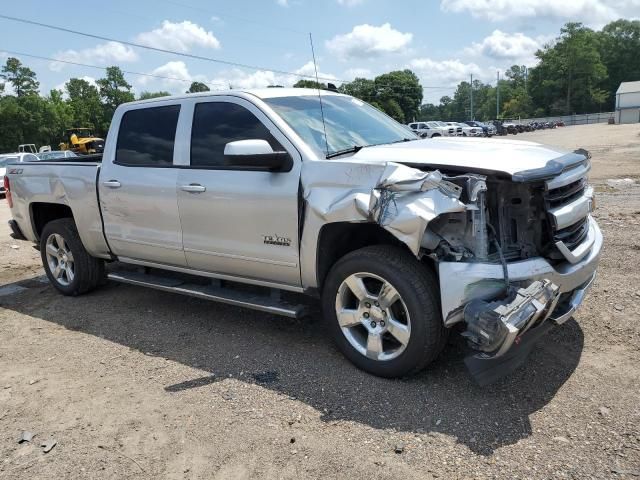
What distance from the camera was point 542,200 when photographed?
342 cm

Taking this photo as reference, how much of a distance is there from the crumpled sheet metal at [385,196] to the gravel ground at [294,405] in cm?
107

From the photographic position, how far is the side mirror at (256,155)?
3766 millimetres

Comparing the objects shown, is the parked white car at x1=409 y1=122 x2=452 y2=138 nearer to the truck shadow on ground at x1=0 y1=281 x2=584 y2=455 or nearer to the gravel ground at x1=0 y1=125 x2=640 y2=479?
the truck shadow on ground at x1=0 y1=281 x2=584 y2=455

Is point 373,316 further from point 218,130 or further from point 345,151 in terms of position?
point 218,130

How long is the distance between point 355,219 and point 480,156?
913 mm

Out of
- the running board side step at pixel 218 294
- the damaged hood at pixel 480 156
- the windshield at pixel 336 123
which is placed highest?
the windshield at pixel 336 123

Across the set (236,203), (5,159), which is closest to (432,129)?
(5,159)

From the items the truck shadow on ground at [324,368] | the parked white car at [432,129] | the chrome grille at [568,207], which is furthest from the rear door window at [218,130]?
the parked white car at [432,129]

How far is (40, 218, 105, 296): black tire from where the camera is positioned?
19.1 feet

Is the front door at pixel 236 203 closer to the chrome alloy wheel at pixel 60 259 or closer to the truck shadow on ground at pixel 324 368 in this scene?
the truck shadow on ground at pixel 324 368

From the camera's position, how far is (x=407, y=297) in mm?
3387

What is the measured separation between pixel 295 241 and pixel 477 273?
1.37 m

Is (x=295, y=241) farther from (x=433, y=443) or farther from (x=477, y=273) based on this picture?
(x=433, y=443)

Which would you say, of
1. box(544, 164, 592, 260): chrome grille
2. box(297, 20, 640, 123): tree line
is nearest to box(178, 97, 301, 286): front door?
box(544, 164, 592, 260): chrome grille
